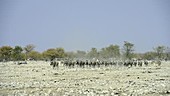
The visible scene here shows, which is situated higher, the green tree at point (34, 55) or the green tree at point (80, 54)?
the green tree at point (80, 54)

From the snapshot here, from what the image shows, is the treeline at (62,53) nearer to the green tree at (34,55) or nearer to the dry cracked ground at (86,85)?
the green tree at (34,55)

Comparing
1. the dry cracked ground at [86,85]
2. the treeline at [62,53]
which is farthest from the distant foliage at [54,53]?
the dry cracked ground at [86,85]

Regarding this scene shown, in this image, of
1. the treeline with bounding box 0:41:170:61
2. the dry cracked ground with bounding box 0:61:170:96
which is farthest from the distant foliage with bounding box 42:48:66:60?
the dry cracked ground with bounding box 0:61:170:96

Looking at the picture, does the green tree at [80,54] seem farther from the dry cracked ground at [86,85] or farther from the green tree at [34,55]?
the dry cracked ground at [86,85]

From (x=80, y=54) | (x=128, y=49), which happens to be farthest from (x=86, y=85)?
(x=80, y=54)

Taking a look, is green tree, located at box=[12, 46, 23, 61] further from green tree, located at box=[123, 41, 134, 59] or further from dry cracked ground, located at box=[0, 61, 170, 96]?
dry cracked ground, located at box=[0, 61, 170, 96]

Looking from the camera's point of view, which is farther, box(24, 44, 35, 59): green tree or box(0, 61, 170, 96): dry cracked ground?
box(24, 44, 35, 59): green tree

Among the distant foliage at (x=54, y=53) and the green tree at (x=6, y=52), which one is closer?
the green tree at (x=6, y=52)

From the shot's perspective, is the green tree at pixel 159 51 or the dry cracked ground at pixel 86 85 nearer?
the dry cracked ground at pixel 86 85

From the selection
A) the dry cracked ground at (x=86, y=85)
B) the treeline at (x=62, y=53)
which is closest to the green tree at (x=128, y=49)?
the treeline at (x=62, y=53)

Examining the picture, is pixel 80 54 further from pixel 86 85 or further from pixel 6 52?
pixel 86 85

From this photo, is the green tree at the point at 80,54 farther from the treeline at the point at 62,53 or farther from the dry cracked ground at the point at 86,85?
the dry cracked ground at the point at 86,85

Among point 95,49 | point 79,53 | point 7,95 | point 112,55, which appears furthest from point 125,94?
point 79,53

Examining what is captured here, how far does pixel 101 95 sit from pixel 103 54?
130568 mm
